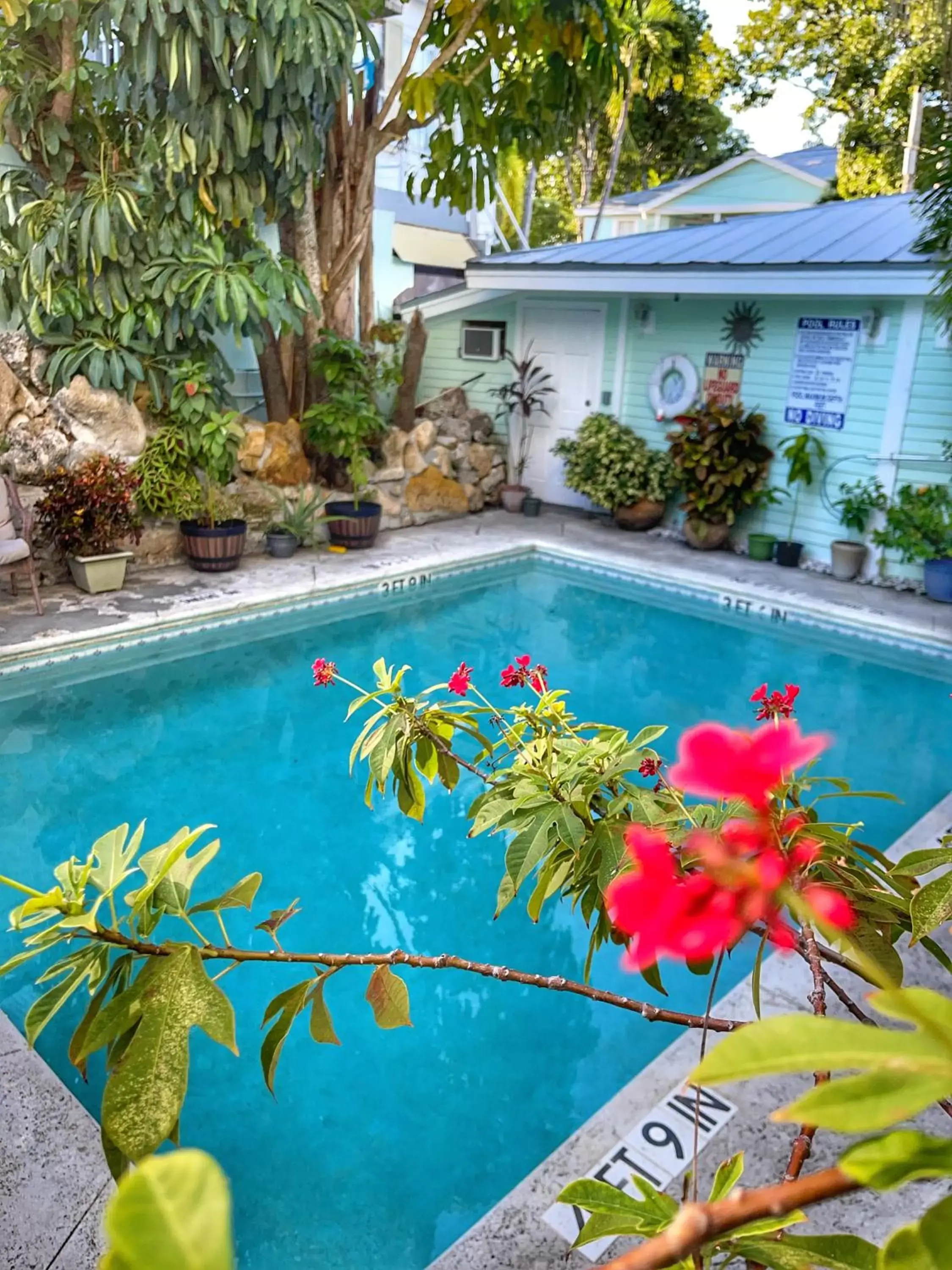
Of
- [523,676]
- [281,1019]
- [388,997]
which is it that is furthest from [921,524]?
[281,1019]

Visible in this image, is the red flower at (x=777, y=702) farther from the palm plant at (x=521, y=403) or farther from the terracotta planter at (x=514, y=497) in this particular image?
the palm plant at (x=521, y=403)

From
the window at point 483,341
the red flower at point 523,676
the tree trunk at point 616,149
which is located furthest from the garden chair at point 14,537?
the tree trunk at point 616,149

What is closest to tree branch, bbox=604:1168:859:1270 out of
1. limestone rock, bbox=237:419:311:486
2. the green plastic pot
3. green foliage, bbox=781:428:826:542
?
limestone rock, bbox=237:419:311:486

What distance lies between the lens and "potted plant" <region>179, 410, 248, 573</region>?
735cm

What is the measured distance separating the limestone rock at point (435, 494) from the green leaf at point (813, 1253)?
9.15m

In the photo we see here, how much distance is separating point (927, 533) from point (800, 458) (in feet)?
4.06

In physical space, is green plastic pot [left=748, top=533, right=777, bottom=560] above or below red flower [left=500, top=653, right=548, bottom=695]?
below

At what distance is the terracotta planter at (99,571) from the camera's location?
675 cm

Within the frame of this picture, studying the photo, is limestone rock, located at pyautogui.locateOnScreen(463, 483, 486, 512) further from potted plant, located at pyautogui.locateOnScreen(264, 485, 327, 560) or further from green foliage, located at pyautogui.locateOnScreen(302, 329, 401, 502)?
potted plant, located at pyautogui.locateOnScreen(264, 485, 327, 560)

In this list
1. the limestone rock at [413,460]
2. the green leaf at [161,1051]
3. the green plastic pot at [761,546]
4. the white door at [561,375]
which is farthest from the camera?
the white door at [561,375]

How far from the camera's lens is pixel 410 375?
9.72 meters

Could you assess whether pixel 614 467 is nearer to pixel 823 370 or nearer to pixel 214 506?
pixel 823 370

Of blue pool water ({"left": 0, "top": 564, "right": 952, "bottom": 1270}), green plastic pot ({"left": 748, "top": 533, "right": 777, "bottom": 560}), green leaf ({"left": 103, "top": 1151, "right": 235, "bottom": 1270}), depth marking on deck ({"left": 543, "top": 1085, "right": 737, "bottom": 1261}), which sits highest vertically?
green leaf ({"left": 103, "top": 1151, "right": 235, "bottom": 1270})

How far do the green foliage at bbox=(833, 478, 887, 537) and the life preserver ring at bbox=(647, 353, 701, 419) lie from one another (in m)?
1.82
